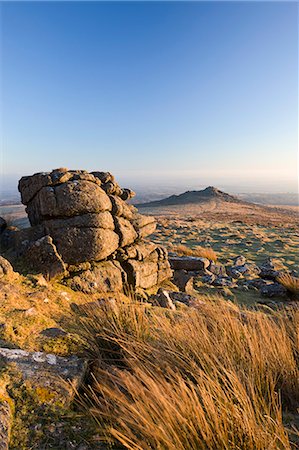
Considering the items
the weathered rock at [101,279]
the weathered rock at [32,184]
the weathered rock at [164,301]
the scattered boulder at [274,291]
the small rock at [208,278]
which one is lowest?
the scattered boulder at [274,291]

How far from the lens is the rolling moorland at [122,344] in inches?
76.1

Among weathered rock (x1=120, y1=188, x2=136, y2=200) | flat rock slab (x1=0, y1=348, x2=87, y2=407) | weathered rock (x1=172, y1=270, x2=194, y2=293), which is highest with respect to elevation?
weathered rock (x1=120, y1=188, x2=136, y2=200)

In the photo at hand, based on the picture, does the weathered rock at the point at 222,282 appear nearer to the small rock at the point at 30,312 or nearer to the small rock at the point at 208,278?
the small rock at the point at 208,278

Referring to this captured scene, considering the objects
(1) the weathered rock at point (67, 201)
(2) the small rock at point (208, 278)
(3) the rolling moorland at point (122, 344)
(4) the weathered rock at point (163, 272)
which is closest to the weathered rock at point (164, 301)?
(3) the rolling moorland at point (122, 344)

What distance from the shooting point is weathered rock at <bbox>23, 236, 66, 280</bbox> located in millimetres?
6328

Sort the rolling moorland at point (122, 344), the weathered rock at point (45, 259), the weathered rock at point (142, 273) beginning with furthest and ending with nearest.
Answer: the weathered rock at point (142, 273) → the weathered rock at point (45, 259) → the rolling moorland at point (122, 344)

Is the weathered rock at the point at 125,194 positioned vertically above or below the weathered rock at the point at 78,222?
above

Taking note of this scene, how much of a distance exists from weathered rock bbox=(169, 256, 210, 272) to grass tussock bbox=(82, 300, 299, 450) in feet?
23.6

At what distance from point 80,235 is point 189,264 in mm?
5819

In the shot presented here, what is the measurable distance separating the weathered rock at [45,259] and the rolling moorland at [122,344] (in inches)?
0.9

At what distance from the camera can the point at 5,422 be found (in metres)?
2.14

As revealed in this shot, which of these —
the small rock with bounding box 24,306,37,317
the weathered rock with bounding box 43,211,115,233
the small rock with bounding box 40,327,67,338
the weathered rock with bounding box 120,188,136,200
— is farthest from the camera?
the weathered rock with bounding box 120,188,136,200

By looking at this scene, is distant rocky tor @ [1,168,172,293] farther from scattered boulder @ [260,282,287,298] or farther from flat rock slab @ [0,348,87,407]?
scattered boulder @ [260,282,287,298]

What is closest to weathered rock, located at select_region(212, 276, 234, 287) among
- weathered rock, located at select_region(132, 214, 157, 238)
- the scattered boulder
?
the scattered boulder
